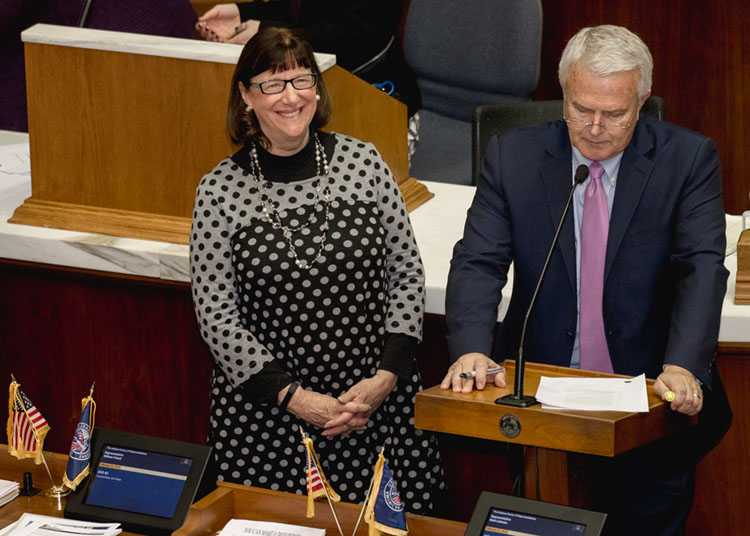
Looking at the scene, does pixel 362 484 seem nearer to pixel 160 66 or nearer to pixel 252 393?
pixel 252 393

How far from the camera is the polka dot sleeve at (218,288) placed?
2.59 metres

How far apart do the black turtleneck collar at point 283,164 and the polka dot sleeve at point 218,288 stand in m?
0.09

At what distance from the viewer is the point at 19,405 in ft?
8.48

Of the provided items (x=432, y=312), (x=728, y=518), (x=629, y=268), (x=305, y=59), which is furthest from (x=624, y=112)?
(x=728, y=518)

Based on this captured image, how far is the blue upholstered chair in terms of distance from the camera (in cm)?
440

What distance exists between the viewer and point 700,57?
4.84m

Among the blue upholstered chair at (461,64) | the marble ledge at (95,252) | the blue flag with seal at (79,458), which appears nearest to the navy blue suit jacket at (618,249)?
the blue flag with seal at (79,458)

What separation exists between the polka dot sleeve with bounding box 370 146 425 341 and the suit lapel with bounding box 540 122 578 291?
0.40 metres

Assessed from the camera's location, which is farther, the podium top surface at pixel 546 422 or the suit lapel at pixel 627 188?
the suit lapel at pixel 627 188

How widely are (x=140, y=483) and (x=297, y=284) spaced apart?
56cm

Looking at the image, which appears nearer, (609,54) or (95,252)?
(609,54)

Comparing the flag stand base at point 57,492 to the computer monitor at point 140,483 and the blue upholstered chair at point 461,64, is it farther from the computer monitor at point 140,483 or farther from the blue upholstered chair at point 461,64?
the blue upholstered chair at point 461,64

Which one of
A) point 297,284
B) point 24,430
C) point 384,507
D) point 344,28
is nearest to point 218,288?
point 297,284

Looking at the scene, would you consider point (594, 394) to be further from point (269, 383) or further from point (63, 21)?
point (63, 21)
